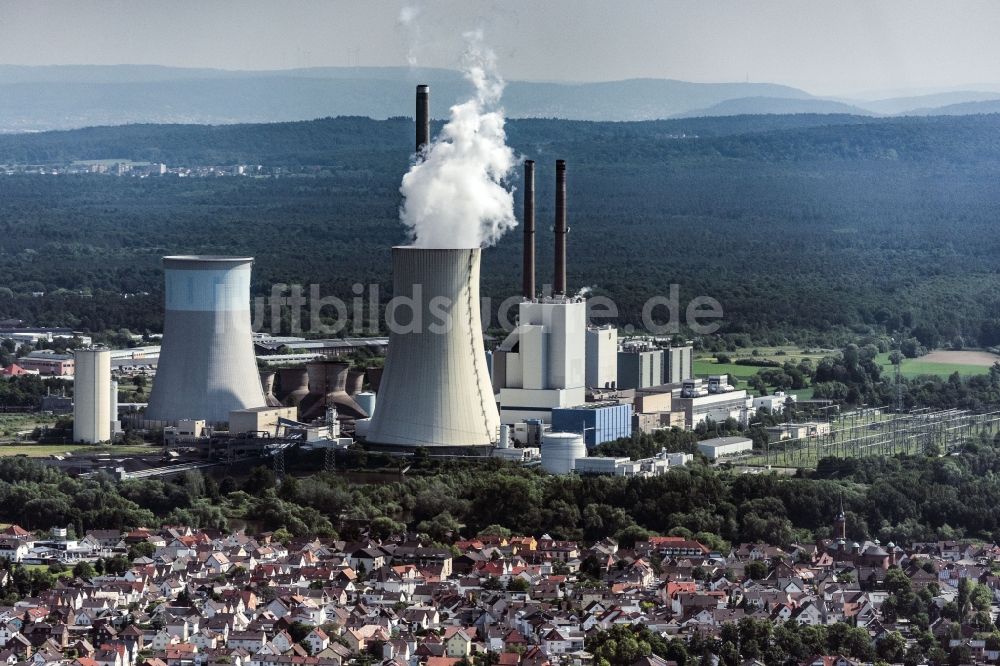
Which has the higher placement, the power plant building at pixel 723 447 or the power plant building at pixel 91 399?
the power plant building at pixel 91 399

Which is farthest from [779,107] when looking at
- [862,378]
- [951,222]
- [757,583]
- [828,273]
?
[757,583]

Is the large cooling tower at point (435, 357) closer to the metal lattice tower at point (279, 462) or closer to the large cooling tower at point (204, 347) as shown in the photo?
the metal lattice tower at point (279, 462)

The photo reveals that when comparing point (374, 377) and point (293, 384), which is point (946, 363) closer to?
point (374, 377)

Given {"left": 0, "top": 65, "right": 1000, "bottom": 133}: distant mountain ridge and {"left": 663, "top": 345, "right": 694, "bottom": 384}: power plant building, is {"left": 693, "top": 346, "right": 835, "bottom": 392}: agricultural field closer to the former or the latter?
{"left": 663, "top": 345, "right": 694, "bottom": 384}: power plant building

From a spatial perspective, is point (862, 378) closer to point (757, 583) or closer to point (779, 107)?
point (757, 583)

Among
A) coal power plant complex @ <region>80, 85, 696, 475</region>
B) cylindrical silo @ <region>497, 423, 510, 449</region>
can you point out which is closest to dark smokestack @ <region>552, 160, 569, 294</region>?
coal power plant complex @ <region>80, 85, 696, 475</region>

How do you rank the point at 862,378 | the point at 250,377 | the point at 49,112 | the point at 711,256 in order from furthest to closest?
the point at 49,112
the point at 711,256
the point at 862,378
the point at 250,377

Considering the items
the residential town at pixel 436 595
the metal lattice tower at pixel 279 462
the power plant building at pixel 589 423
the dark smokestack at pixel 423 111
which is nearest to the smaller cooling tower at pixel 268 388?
the metal lattice tower at pixel 279 462

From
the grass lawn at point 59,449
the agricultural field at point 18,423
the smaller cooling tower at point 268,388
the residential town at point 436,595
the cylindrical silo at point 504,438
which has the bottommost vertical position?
the residential town at point 436,595
